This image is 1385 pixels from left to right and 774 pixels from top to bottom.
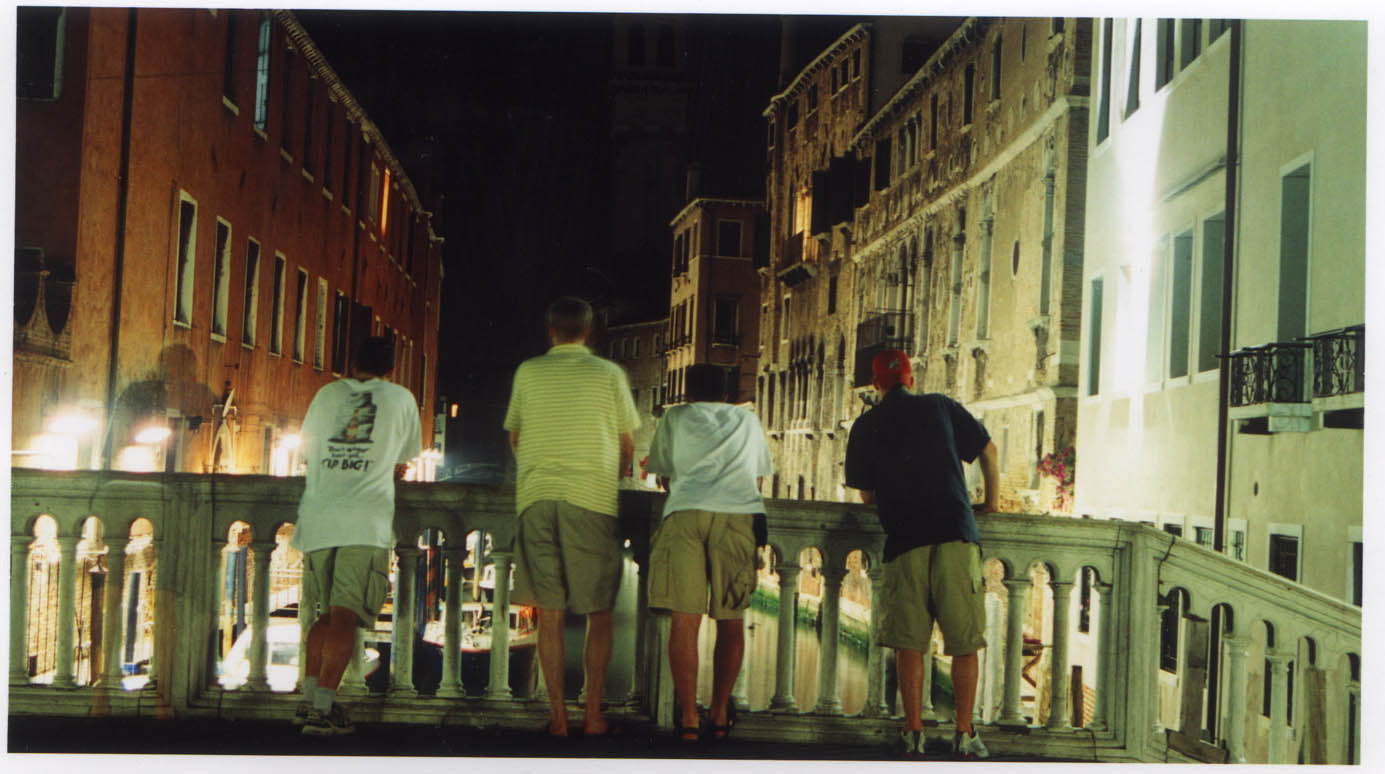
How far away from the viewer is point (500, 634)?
14.3ft

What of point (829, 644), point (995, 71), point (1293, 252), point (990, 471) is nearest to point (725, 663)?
point (829, 644)

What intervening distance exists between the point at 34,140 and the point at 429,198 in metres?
10.9

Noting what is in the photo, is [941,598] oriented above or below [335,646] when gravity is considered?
above

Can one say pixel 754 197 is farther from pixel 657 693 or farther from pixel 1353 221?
pixel 657 693

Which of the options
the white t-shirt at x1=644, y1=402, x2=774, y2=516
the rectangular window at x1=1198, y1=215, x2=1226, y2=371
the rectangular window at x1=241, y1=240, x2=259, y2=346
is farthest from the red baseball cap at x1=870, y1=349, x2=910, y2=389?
the rectangular window at x1=241, y1=240, x2=259, y2=346

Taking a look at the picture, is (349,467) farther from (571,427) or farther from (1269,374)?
(1269,374)

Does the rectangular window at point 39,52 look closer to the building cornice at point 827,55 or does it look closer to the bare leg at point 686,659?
the bare leg at point 686,659

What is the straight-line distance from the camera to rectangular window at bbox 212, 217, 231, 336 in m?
10.0

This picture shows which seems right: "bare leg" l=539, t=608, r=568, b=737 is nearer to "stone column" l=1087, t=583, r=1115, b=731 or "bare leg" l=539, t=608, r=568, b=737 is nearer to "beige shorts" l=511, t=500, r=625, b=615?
"beige shorts" l=511, t=500, r=625, b=615

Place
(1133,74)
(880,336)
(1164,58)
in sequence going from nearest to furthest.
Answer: (1164,58), (1133,74), (880,336)

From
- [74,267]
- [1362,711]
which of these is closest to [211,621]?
[74,267]

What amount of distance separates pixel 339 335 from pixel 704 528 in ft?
36.1

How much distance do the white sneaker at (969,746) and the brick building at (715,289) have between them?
10106mm

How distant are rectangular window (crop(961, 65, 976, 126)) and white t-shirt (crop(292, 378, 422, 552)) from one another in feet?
37.4
